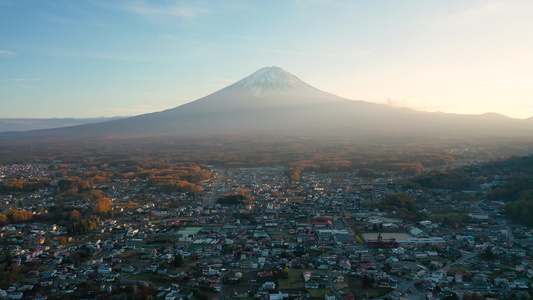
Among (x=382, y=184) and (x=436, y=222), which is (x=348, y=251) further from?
(x=382, y=184)

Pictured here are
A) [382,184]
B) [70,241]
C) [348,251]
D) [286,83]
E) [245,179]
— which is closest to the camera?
[348,251]

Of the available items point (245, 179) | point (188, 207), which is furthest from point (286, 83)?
point (188, 207)

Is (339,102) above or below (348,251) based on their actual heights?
above

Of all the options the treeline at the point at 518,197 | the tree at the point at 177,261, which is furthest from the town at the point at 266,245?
the treeline at the point at 518,197

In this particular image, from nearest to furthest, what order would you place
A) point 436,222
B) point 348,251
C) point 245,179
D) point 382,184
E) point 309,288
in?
point 309,288, point 348,251, point 436,222, point 382,184, point 245,179

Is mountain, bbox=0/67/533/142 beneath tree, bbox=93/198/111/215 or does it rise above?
above

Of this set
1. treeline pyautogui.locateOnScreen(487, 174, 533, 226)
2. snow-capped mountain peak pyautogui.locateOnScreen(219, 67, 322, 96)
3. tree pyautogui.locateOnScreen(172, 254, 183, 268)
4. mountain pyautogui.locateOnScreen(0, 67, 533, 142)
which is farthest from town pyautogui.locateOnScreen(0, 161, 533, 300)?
snow-capped mountain peak pyautogui.locateOnScreen(219, 67, 322, 96)

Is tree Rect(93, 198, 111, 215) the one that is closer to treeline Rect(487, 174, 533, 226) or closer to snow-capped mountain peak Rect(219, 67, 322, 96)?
treeline Rect(487, 174, 533, 226)
